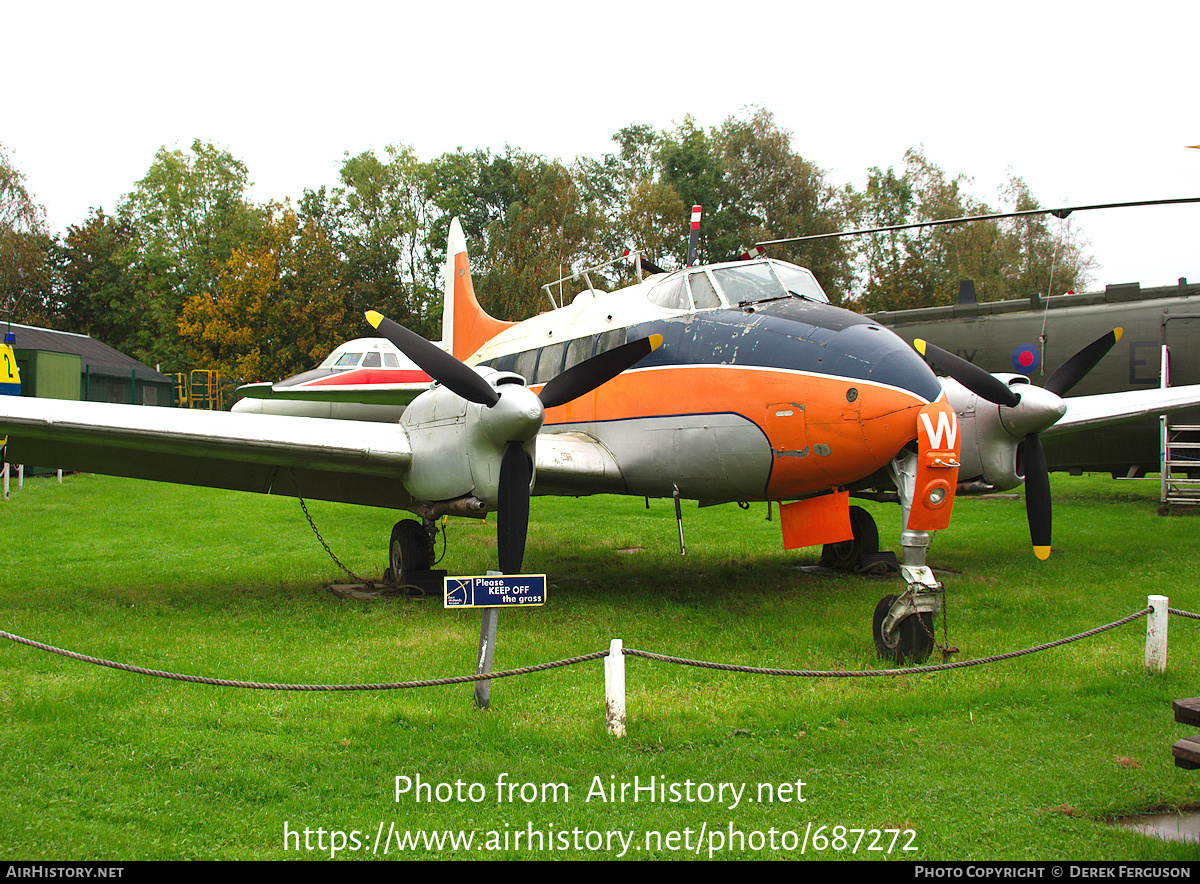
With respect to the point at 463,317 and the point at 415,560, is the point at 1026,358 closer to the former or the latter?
the point at 463,317

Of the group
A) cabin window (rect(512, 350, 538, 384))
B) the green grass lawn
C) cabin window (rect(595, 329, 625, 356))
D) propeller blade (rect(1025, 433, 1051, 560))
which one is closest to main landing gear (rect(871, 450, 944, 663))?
the green grass lawn

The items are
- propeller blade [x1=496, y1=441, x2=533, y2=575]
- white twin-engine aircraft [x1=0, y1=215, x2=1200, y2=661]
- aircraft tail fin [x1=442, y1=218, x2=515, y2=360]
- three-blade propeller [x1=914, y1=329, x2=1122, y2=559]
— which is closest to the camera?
white twin-engine aircraft [x1=0, y1=215, x2=1200, y2=661]

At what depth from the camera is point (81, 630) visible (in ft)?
25.2

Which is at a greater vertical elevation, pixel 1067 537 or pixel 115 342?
pixel 115 342

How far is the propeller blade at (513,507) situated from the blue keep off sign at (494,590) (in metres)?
1.29

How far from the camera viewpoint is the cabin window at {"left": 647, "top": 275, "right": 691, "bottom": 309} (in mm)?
9098

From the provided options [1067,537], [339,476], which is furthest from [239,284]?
[1067,537]

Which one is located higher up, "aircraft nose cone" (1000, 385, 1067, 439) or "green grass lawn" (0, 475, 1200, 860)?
"aircraft nose cone" (1000, 385, 1067, 439)

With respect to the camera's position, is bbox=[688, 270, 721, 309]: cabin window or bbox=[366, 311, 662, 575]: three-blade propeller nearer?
bbox=[366, 311, 662, 575]: three-blade propeller

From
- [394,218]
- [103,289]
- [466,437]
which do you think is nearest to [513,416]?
[466,437]

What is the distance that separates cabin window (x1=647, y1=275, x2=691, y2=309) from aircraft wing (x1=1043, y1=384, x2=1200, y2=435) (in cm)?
496

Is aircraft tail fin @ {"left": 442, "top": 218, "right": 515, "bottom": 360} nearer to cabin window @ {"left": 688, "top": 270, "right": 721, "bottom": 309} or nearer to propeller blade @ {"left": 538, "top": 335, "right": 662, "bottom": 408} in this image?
cabin window @ {"left": 688, "top": 270, "right": 721, "bottom": 309}

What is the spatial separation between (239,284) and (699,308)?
3765 centimetres

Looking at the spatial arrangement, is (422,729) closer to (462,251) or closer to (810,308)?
(810,308)
